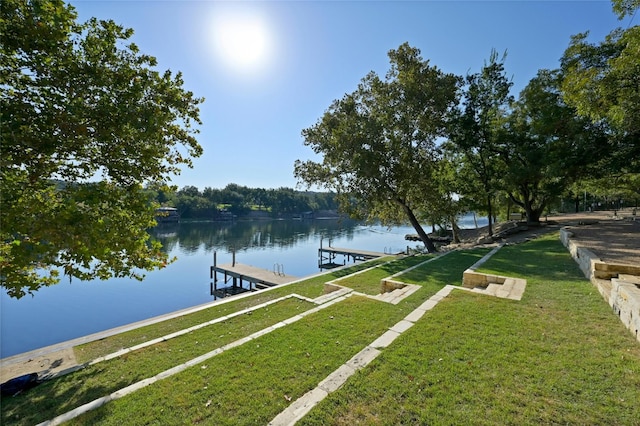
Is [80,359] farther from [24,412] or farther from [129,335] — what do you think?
[24,412]

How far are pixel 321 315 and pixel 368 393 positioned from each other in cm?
276

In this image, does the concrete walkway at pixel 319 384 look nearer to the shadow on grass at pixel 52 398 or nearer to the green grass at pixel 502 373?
the green grass at pixel 502 373

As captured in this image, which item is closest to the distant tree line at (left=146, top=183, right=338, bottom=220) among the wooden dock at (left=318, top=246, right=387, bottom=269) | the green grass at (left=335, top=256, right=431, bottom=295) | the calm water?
the wooden dock at (left=318, top=246, right=387, bottom=269)

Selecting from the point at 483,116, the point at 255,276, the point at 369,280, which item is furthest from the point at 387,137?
the point at 255,276

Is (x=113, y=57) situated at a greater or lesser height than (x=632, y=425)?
greater

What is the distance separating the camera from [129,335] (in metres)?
7.00

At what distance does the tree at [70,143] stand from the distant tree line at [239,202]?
76.0 m

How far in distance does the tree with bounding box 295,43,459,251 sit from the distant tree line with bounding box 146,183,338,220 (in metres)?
63.1

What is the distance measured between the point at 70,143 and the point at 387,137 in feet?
48.3

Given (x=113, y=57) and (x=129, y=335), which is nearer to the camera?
(x=113, y=57)

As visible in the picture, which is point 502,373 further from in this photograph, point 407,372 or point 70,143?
point 70,143

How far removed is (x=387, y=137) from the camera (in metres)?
16.3

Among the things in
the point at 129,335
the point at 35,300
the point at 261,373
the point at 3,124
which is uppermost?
the point at 3,124

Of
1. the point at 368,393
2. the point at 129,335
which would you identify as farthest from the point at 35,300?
the point at 368,393
